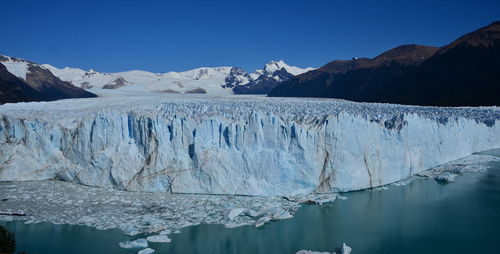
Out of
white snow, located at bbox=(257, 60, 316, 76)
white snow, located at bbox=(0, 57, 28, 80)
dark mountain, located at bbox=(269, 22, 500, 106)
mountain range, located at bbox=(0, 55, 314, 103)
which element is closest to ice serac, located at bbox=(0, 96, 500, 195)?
mountain range, located at bbox=(0, 55, 314, 103)

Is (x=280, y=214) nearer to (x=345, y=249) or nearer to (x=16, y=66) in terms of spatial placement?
(x=345, y=249)

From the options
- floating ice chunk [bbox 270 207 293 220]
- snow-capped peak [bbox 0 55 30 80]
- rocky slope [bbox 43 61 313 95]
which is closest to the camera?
floating ice chunk [bbox 270 207 293 220]

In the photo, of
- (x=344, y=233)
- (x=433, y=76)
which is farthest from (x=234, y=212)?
(x=433, y=76)

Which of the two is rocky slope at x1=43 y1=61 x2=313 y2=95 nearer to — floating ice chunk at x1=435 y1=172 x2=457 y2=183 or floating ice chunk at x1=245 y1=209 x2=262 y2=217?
floating ice chunk at x1=435 y1=172 x2=457 y2=183

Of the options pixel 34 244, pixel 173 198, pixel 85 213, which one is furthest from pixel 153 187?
pixel 34 244

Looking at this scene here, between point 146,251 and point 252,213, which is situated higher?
point 252,213
